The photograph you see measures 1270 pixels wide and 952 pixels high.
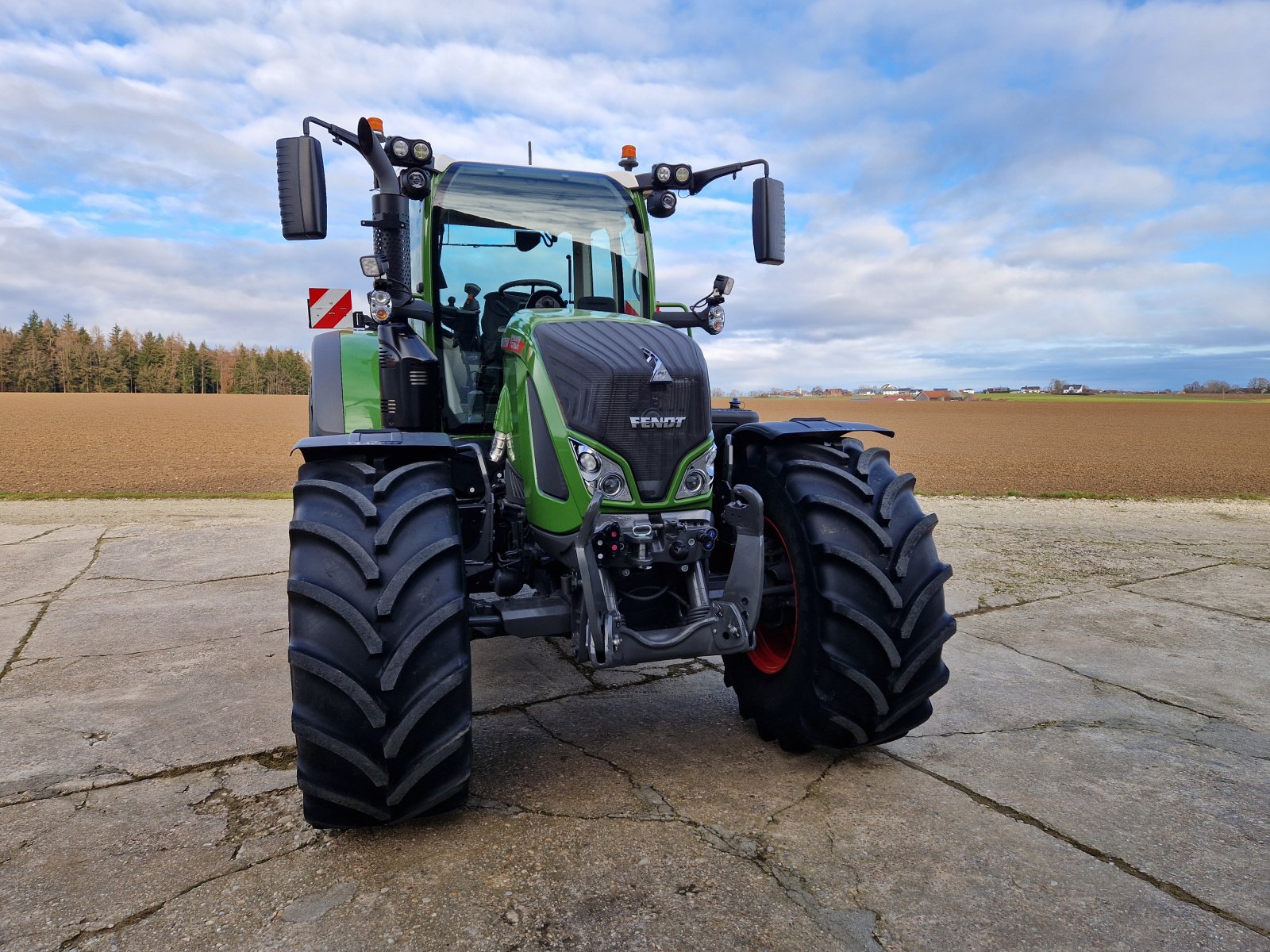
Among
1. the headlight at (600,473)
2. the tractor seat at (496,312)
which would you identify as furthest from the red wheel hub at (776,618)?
the tractor seat at (496,312)

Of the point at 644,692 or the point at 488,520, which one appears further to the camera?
the point at 644,692

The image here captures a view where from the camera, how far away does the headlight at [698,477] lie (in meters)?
3.16

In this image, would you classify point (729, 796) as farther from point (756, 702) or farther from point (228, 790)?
point (228, 790)

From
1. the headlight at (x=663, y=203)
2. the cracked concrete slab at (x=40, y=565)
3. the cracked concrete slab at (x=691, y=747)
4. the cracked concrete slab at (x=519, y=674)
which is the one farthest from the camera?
the cracked concrete slab at (x=40, y=565)

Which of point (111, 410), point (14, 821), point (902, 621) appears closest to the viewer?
point (14, 821)

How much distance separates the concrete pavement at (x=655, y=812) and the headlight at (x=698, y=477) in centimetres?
105

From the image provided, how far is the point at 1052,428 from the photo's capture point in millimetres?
30797

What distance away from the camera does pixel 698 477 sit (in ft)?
10.5

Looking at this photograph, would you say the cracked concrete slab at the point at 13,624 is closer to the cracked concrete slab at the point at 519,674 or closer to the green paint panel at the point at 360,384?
the green paint panel at the point at 360,384

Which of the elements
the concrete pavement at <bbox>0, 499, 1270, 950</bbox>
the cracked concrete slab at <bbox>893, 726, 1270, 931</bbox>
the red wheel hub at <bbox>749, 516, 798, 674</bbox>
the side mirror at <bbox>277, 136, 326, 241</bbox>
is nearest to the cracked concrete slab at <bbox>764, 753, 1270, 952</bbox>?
the concrete pavement at <bbox>0, 499, 1270, 950</bbox>

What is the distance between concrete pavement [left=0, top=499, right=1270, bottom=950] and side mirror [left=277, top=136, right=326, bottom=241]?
6.87ft

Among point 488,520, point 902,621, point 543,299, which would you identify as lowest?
point 902,621

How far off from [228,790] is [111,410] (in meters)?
39.8

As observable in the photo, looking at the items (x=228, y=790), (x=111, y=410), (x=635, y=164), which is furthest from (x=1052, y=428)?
(x=111, y=410)
